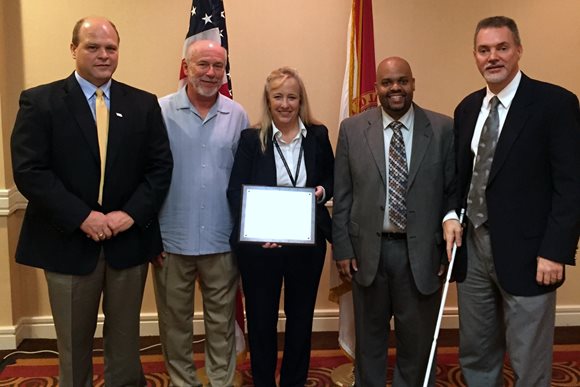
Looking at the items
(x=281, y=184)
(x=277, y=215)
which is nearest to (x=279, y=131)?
(x=281, y=184)

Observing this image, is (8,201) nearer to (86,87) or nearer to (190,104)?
(86,87)

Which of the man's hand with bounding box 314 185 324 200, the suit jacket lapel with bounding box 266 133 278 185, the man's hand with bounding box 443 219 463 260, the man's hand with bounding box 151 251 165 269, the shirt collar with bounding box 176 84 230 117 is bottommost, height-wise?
the man's hand with bounding box 151 251 165 269

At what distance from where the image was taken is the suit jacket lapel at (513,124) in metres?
2.39

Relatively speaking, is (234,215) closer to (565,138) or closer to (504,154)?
(504,154)

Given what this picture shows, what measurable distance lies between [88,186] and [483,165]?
1.72 m

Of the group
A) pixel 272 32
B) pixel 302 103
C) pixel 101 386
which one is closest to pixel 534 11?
pixel 272 32

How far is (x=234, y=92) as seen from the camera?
3.90 m

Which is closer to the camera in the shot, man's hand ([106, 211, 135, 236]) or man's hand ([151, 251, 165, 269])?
man's hand ([106, 211, 135, 236])

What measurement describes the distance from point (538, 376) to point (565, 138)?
39.2 inches

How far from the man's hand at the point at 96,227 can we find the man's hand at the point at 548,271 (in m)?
1.83

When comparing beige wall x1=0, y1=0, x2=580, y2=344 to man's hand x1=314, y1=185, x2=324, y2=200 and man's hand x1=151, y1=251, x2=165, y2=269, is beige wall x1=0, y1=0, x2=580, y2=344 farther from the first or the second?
man's hand x1=151, y1=251, x2=165, y2=269

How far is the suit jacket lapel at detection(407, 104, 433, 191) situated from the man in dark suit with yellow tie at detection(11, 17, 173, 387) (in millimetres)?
1141

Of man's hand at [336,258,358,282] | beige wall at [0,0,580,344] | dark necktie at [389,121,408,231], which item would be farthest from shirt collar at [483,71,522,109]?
beige wall at [0,0,580,344]

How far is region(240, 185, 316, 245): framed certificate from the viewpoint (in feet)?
8.93
